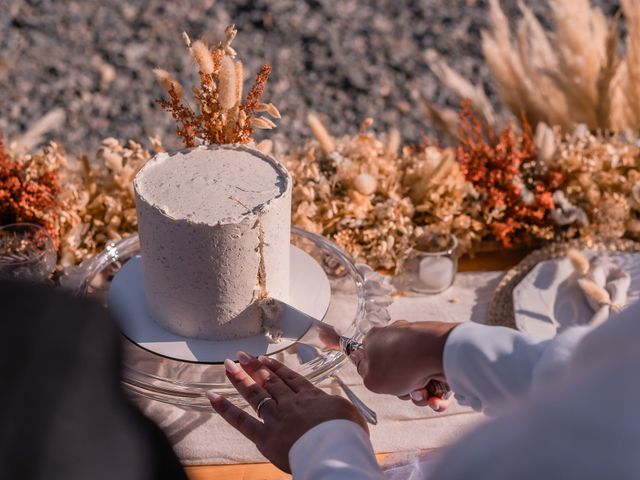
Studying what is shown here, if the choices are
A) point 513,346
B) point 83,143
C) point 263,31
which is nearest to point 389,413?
point 513,346

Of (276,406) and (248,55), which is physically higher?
(276,406)

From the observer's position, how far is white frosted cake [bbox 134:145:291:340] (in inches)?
46.5

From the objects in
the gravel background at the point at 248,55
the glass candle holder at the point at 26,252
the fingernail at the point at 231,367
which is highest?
the fingernail at the point at 231,367

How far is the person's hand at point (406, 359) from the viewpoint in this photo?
A: 107cm

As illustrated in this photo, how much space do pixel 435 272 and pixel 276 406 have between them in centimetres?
66

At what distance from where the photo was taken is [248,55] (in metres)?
3.77

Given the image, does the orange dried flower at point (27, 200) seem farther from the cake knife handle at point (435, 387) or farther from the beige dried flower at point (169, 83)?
the cake knife handle at point (435, 387)

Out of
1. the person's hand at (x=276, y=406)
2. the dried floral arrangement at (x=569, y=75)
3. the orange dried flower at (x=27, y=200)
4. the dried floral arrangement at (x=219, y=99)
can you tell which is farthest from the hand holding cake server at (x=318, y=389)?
the dried floral arrangement at (x=569, y=75)

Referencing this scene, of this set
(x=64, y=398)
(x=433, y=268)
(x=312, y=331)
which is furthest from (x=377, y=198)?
(x=64, y=398)

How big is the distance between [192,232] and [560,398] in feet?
2.33

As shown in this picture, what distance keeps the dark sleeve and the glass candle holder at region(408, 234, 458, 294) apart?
3.97ft

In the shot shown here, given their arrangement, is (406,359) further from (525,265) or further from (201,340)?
(525,265)

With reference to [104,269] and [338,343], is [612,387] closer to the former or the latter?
[338,343]

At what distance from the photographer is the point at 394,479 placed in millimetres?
1224
